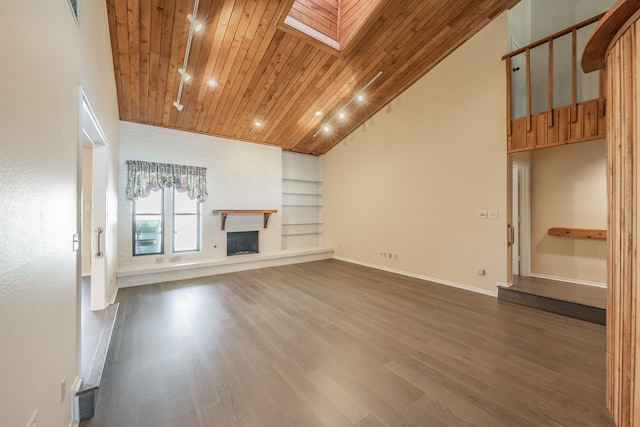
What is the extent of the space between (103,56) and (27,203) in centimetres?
280

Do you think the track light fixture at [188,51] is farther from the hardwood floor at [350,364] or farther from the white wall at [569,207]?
the white wall at [569,207]

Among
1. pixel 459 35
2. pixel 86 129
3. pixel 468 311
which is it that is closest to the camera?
pixel 86 129

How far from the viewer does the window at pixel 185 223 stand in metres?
5.45

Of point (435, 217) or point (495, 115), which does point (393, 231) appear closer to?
point (435, 217)

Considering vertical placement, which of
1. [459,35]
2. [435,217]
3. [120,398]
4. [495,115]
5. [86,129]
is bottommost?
[120,398]

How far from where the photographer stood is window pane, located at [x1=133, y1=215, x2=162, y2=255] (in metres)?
5.03

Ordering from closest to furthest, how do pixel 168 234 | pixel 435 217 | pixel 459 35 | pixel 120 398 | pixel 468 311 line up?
1. pixel 120 398
2. pixel 468 311
3. pixel 459 35
4. pixel 435 217
5. pixel 168 234

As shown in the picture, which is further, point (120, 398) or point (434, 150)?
point (434, 150)

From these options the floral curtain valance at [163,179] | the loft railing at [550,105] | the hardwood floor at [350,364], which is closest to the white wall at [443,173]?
the loft railing at [550,105]

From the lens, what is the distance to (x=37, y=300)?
43.0 inches

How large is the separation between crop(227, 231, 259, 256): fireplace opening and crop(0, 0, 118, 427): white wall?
4353 millimetres

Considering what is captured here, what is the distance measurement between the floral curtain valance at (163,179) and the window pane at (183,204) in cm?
13

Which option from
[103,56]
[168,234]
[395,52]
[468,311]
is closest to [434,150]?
[395,52]

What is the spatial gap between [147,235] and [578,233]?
311 inches
